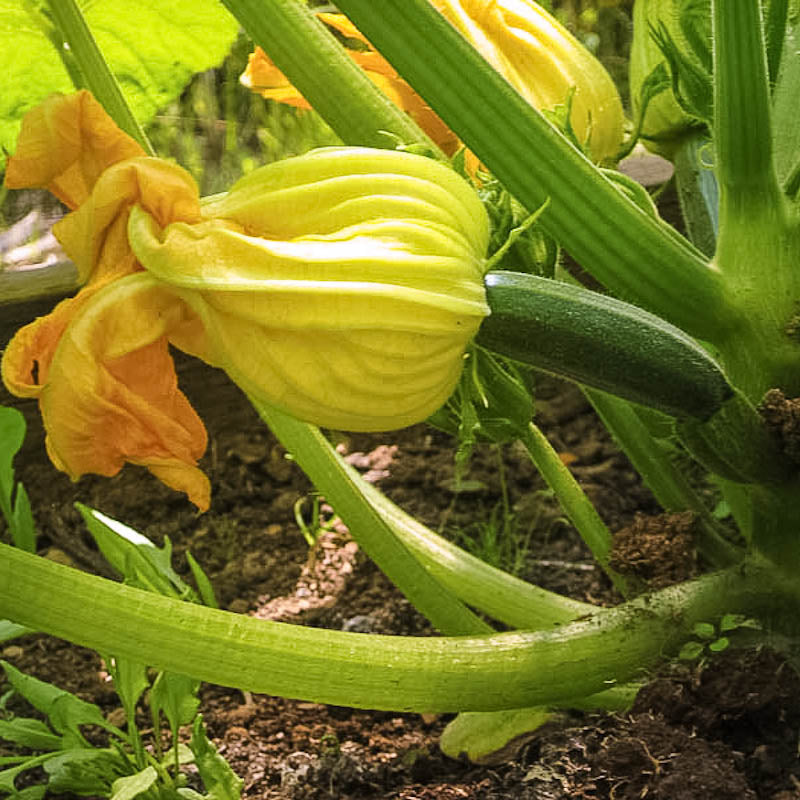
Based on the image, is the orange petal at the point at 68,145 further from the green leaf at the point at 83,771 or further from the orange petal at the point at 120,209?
the green leaf at the point at 83,771

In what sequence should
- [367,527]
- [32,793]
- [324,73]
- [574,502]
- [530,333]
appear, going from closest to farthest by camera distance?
[530,333] → [324,73] → [32,793] → [367,527] → [574,502]

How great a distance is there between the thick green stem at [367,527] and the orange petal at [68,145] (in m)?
0.44

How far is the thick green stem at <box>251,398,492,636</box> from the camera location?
1484 mm

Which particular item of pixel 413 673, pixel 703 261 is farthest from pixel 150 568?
pixel 703 261

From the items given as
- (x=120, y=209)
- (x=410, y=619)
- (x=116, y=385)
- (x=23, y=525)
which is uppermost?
(x=120, y=209)

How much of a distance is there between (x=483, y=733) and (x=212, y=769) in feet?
1.29

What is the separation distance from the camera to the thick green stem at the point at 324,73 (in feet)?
4.03

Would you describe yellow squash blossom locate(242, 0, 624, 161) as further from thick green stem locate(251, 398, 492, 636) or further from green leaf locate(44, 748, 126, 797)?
green leaf locate(44, 748, 126, 797)

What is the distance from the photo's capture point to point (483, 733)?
1.54m

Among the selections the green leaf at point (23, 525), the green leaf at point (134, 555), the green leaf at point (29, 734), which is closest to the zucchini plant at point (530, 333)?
the green leaf at point (134, 555)

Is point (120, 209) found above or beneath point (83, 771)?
above

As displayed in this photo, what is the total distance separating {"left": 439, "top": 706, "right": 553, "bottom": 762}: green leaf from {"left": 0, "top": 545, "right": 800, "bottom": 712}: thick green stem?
28cm

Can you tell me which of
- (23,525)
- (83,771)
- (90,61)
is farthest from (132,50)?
(83,771)

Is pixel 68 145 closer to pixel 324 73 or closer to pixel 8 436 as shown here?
pixel 324 73
